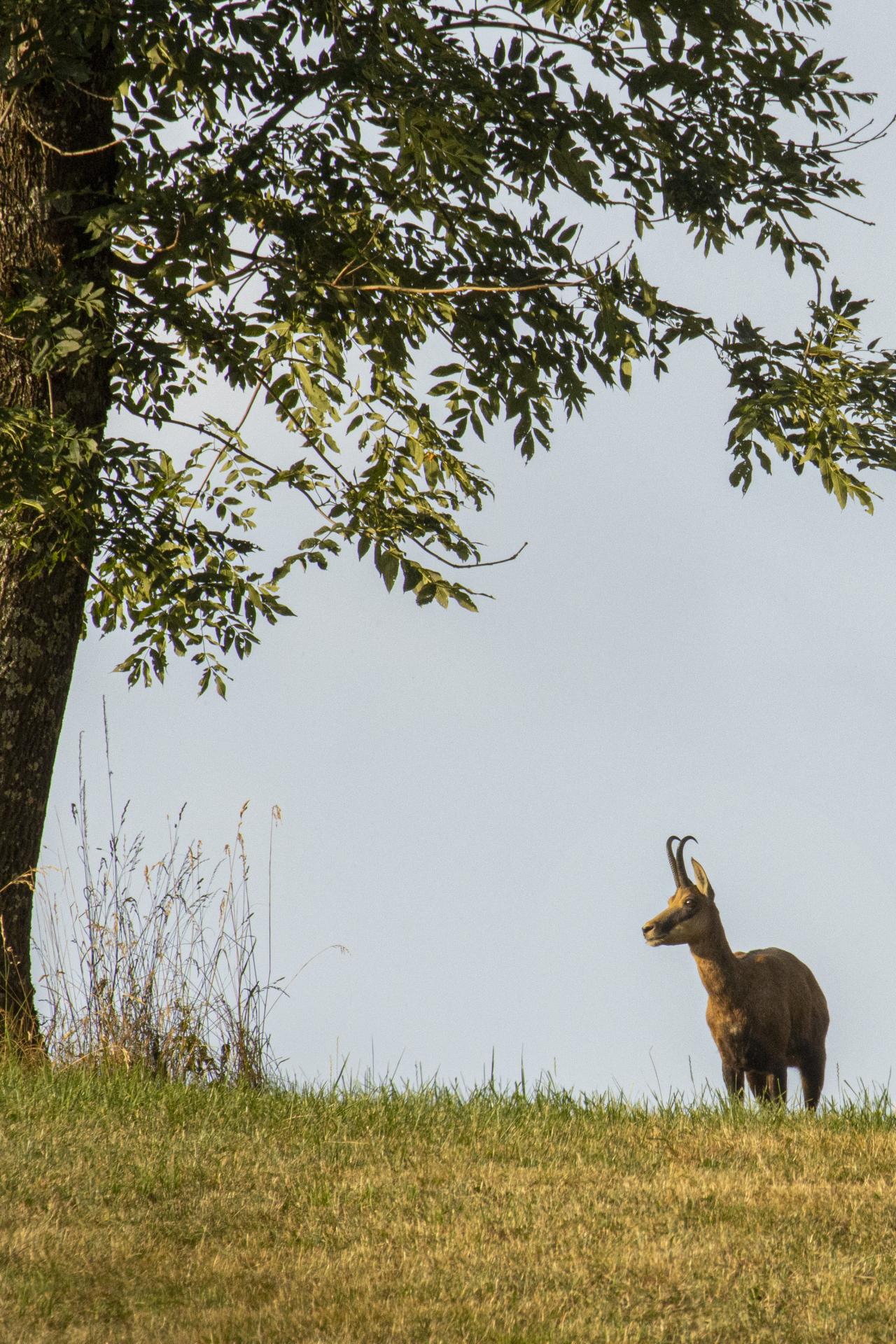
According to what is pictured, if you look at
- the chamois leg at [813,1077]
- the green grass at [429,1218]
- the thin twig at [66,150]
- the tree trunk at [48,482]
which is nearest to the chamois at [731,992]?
the chamois leg at [813,1077]

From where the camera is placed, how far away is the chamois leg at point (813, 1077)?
9.59 meters

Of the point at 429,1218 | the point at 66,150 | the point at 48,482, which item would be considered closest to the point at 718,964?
the point at 429,1218

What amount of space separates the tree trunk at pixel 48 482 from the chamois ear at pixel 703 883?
4648 mm

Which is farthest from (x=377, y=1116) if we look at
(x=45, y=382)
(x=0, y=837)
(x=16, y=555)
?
(x=45, y=382)

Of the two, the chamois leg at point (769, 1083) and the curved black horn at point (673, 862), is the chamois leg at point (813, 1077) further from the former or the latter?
the curved black horn at point (673, 862)

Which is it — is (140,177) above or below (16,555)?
above

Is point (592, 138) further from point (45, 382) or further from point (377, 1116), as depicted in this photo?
point (377, 1116)

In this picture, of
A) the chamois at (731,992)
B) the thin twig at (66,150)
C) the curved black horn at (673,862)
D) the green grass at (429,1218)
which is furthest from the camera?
the curved black horn at (673,862)

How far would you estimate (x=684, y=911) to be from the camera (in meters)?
9.22

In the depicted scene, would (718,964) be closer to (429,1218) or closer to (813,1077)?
(813,1077)

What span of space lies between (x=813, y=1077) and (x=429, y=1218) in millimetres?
4811

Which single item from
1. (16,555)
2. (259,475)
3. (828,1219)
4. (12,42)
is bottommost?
(828,1219)

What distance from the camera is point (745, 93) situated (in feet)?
24.8

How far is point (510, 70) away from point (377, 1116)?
6.14 m
